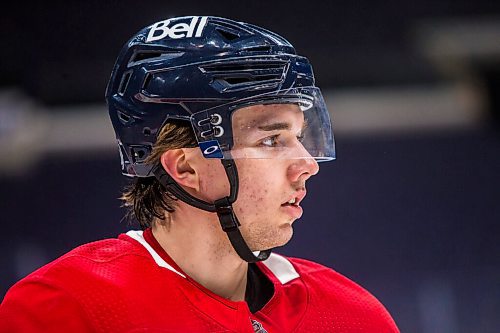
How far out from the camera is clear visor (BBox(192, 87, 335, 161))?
1.60 metres

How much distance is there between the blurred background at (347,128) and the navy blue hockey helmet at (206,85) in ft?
2.92

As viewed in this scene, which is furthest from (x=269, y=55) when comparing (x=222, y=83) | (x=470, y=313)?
(x=470, y=313)

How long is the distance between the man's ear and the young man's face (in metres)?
0.03

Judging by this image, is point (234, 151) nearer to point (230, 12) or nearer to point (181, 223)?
point (181, 223)

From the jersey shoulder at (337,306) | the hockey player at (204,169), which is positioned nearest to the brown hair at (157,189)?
the hockey player at (204,169)

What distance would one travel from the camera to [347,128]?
103 inches

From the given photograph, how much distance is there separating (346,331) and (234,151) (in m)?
0.46

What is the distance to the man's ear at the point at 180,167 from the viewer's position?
1.65 m

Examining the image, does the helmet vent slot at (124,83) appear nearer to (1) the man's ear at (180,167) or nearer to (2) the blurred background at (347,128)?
(1) the man's ear at (180,167)

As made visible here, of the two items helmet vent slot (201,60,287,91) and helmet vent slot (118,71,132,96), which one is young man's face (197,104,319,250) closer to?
helmet vent slot (201,60,287,91)

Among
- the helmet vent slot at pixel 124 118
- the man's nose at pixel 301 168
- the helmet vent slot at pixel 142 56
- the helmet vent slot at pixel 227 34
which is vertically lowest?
the man's nose at pixel 301 168

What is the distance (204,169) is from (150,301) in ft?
0.89

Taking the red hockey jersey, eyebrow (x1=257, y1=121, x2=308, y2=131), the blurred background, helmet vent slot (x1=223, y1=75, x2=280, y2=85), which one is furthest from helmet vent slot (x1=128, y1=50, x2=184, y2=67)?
the blurred background

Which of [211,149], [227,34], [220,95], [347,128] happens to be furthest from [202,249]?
[347,128]
